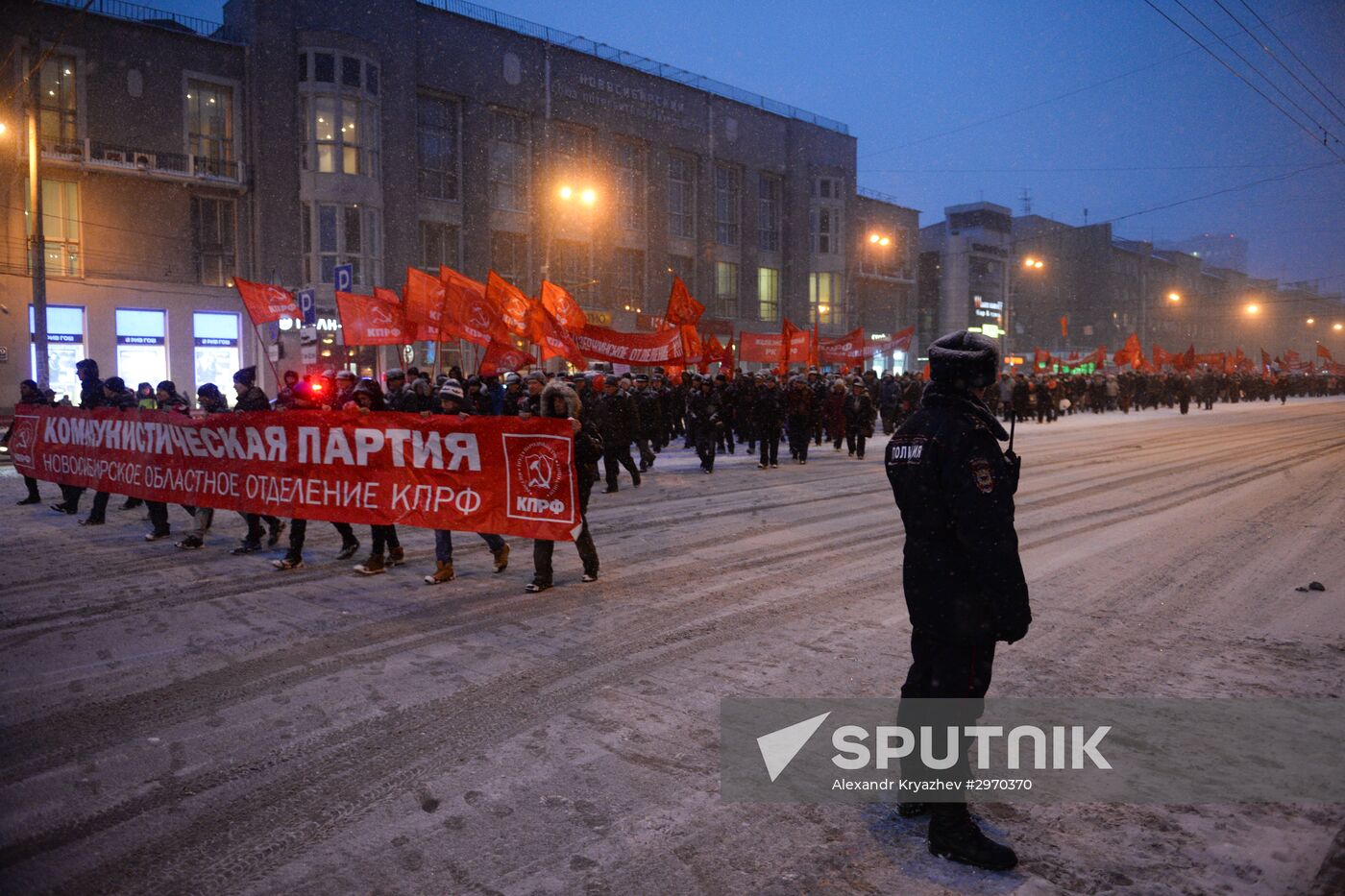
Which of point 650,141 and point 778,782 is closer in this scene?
point 778,782

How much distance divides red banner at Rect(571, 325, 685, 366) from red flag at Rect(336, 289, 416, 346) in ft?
11.7

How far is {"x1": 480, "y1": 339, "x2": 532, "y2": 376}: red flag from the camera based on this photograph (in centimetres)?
1877

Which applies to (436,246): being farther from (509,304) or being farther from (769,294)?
(769,294)

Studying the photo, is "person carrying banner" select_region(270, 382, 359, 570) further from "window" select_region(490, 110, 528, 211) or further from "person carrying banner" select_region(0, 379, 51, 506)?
"window" select_region(490, 110, 528, 211)

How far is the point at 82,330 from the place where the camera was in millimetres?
30547

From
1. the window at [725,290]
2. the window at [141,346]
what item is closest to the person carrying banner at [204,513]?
the window at [141,346]

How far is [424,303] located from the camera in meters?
18.4

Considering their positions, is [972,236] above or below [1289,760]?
Result: above

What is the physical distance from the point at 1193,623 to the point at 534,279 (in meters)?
36.7

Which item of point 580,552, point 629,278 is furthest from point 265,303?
point 629,278

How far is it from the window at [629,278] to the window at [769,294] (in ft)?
29.9

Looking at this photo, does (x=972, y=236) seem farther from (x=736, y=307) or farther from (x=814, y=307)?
(x=736, y=307)

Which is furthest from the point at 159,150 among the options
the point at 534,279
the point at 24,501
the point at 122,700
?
the point at 122,700

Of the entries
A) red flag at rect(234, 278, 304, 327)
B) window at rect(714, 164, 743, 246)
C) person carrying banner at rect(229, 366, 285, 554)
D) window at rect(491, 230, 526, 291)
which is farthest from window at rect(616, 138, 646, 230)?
person carrying banner at rect(229, 366, 285, 554)
